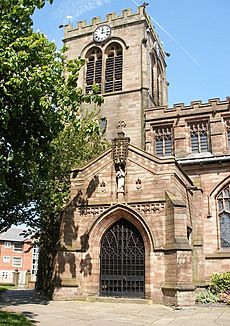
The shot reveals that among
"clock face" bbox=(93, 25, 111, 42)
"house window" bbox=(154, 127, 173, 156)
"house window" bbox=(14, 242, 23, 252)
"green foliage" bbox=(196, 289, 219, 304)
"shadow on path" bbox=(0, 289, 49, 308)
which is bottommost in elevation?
"shadow on path" bbox=(0, 289, 49, 308)

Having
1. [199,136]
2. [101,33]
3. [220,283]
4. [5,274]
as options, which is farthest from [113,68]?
[5,274]

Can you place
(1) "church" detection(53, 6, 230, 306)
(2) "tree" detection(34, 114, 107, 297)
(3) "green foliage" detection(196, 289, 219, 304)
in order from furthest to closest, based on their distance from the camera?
(2) "tree" detection(34, 114, 107, 297) → (3) "green foliage" detection(196, 289, 219, 304) → (1) "church" detection(53, 6, 230, 306)

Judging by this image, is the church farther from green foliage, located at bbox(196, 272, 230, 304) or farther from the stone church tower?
the stone church tower

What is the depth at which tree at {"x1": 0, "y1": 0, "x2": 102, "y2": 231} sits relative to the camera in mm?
12086

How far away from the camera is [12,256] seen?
64.2 m

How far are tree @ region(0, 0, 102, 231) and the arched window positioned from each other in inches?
433

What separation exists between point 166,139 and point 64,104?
592 inches

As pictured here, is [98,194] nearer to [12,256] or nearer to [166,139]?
[166,139]

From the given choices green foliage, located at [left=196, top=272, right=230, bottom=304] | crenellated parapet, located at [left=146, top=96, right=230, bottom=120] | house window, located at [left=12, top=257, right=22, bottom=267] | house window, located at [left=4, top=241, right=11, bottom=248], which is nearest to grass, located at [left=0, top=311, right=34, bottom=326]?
green foliage, located at [left=196, top=272, right=230, bottom=304]

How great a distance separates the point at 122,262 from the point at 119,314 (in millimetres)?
4090

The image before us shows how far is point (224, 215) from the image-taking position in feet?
73.3

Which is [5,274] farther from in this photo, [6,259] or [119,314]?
[119,314]

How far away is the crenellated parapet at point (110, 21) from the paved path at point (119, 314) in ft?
84.9

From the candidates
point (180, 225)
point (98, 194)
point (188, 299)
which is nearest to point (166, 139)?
point (98, 194)
